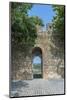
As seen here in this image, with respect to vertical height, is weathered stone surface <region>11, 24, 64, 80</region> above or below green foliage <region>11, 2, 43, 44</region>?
below

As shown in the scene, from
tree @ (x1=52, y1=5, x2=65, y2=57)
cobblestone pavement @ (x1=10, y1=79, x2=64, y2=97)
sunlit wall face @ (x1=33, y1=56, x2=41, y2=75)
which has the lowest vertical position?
cobblestone pavement @ (x1=10, y1=79, x2=64, y2=97)

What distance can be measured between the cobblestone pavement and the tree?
332mm

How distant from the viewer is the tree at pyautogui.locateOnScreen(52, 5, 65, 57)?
3.17m

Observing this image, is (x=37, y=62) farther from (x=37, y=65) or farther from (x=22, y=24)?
(x=22, y=24)

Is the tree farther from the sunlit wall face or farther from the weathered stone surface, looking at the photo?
the sunlit wall face

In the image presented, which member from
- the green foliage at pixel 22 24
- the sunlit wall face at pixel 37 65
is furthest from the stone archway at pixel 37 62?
the green foliage at pixel 22 24

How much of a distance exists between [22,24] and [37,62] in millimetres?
434

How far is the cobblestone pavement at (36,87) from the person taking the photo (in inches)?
120

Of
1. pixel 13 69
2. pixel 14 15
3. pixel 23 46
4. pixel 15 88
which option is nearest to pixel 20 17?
pixel 14 15

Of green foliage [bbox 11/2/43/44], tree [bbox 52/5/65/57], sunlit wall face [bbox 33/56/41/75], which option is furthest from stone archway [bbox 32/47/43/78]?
tree [bbox 52/5/65/57]

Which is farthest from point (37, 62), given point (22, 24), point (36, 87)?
point (22, 24)

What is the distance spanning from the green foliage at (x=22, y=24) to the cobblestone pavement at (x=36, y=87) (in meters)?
0.43

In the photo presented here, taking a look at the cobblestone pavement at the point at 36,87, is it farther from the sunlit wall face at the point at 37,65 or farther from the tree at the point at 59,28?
the tree at the point at 59,28

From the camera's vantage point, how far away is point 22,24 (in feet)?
10.1
